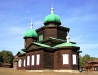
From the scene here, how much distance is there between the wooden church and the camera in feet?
135

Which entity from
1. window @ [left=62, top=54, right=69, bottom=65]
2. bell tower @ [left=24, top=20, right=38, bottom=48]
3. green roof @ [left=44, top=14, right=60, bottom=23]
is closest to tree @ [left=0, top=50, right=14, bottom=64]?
bell tower @ [left=24, top=20, right=38, bottom=48]

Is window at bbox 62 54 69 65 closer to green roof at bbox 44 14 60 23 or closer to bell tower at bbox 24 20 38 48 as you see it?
green roof at bbox 44 14 60 23

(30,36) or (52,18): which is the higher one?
(52,18)

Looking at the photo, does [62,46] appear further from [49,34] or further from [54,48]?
[49,34]

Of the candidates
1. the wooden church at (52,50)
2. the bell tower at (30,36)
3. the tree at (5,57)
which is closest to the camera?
the wooden church at (52,50)

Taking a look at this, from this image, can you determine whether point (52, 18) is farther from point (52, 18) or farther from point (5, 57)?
point (5, 57)

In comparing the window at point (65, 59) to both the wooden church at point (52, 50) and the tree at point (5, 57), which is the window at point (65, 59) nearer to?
the wooden church at point (52, 50)

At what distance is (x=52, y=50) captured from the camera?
43.1 meters

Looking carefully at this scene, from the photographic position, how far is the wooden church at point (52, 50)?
41125 mm

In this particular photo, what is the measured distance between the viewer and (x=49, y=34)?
47.0 m

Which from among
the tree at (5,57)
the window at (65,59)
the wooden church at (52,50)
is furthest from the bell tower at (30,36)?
the tree at (5,57)

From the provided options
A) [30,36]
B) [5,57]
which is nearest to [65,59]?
[30,36]

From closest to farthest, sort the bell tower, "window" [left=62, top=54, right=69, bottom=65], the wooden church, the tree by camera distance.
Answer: "window" [left=62, top=54, right=69, bottom=65] → the wooden church → the bell tower → the tree

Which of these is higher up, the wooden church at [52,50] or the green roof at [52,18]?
the green roof at [52,18]
